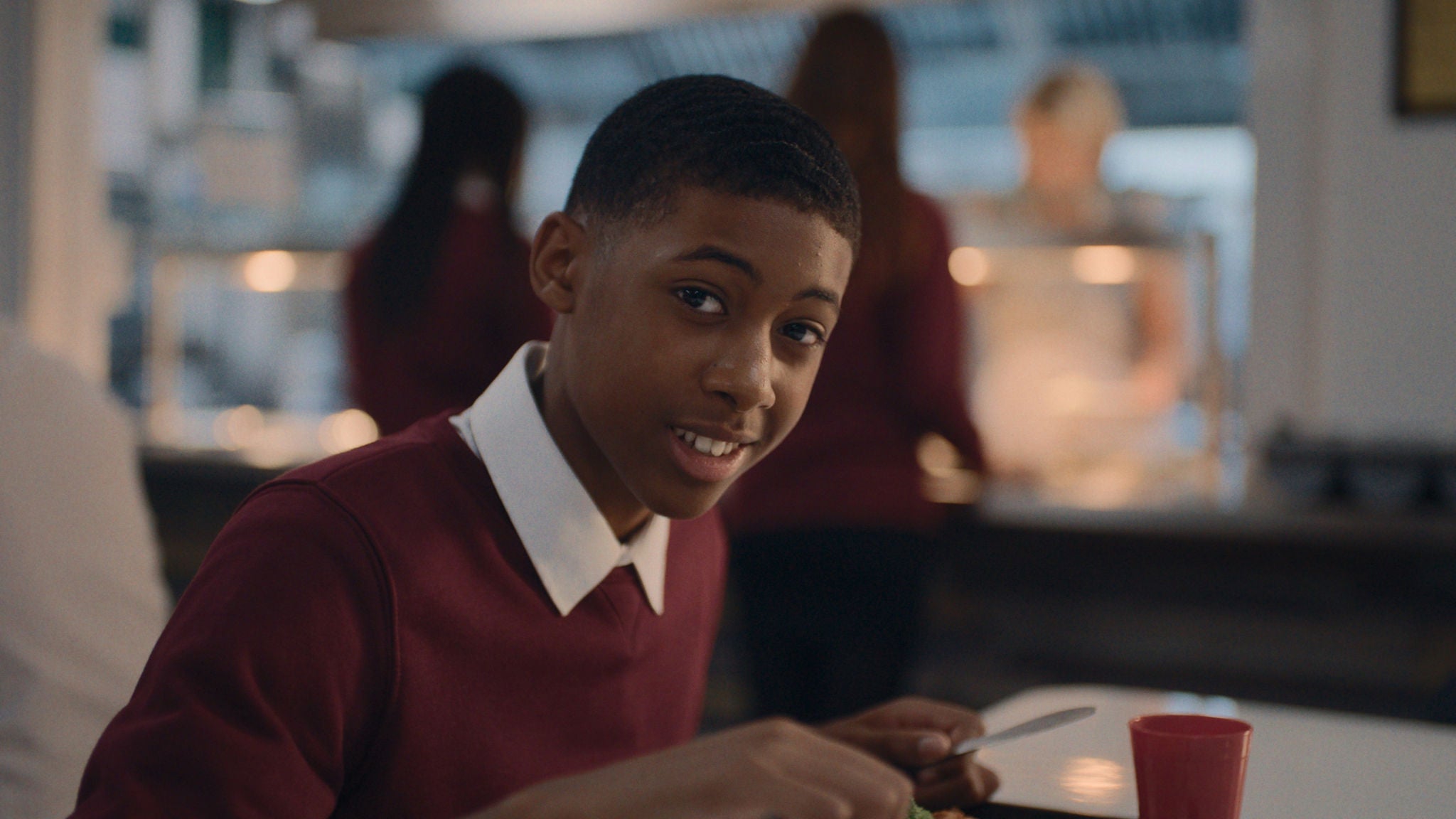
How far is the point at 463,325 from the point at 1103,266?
1.62 m

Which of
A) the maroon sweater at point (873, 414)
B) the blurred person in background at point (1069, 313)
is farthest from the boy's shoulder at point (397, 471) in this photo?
the blurred person in background at point (1069, 313)

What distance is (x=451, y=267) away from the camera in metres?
2.00

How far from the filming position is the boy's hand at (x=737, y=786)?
1.83 feet

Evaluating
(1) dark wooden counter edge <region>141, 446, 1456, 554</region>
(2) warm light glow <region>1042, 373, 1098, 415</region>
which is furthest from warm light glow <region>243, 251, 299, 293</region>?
(2) warm light glow <region>1042, 373, 1098, 415</region>

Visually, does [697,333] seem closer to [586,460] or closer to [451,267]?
[586,460]

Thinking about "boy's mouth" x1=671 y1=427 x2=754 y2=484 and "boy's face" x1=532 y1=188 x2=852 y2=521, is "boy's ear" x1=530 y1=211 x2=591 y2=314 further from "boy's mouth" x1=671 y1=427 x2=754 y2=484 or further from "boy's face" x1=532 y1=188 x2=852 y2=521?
"boy's mouth" x1=671 y1=427 x2=754 y2=484

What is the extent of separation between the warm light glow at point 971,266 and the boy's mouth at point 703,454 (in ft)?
7.49

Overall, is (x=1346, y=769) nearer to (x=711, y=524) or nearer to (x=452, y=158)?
(x=711, y=524)

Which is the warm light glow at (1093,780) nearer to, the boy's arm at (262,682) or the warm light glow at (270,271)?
the boy's arm at (262,682)

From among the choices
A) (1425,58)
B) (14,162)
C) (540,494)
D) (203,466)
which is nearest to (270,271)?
(203,466)

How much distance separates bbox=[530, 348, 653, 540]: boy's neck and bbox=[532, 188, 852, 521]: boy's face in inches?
2.4

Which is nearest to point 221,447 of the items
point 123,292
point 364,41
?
point 123,292

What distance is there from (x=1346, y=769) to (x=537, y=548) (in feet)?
2.17

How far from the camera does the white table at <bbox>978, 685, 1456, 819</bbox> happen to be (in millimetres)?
891
